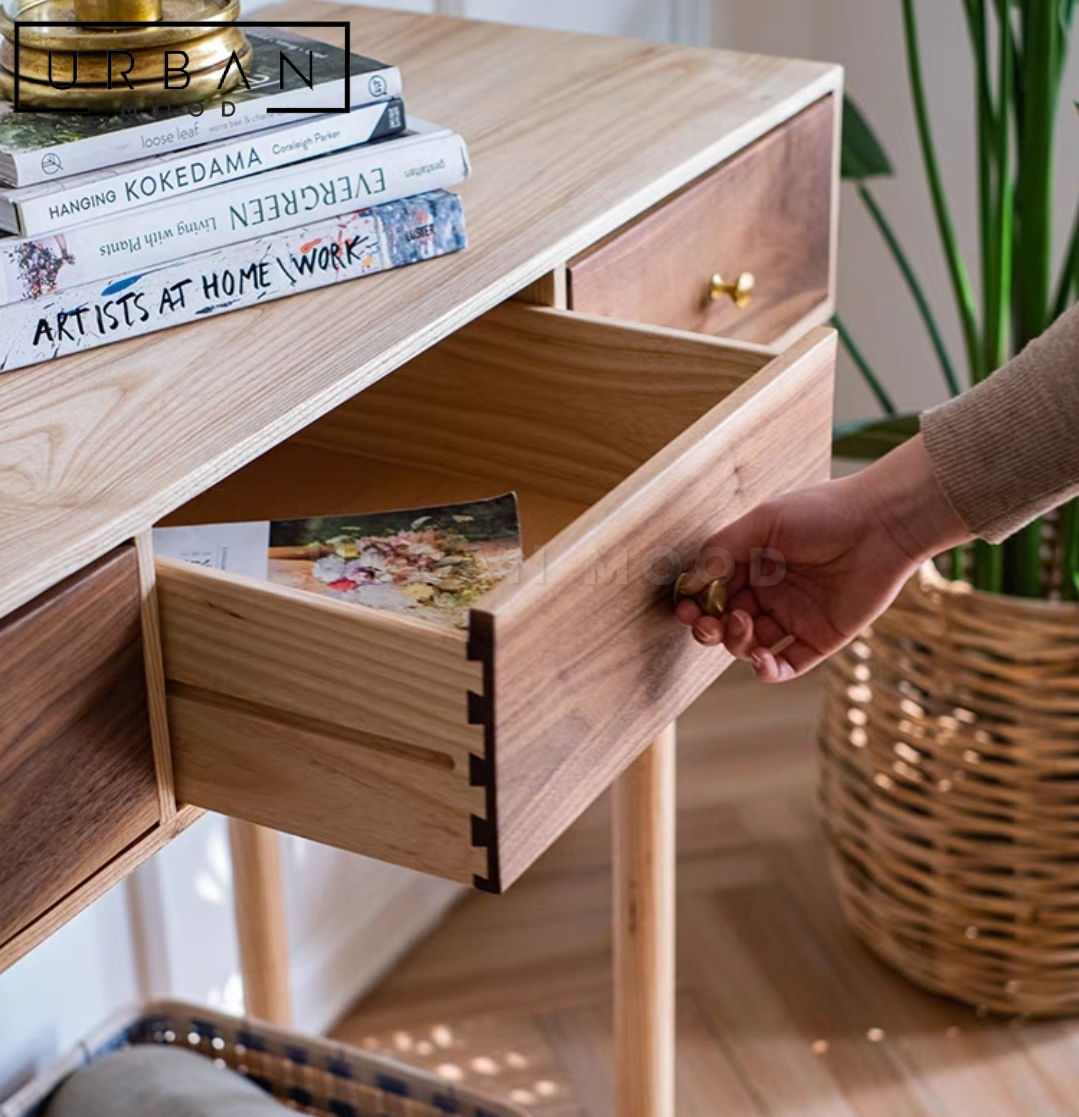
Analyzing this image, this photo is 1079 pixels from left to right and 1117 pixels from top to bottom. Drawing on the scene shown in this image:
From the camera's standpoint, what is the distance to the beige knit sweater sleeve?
88 centimetres

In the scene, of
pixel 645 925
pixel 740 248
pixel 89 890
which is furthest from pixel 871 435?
pixel 89 890

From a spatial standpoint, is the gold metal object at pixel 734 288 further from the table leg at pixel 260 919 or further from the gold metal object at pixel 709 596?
the table leg at pixel 260 919

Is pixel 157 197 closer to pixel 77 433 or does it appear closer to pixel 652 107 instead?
pixel 77 433

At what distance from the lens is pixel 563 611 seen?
73 cm

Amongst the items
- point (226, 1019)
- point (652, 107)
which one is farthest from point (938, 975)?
point (652, 107)

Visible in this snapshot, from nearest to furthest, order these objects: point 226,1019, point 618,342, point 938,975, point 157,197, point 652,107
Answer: point 157,197 → point 618,342 → point 652,107 → point 226,1019 → point 938,975

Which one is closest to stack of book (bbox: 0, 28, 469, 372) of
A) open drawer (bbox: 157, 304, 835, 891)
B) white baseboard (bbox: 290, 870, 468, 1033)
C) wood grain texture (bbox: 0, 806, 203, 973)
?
open drawer (bbox: 157, 304, 835, 891)

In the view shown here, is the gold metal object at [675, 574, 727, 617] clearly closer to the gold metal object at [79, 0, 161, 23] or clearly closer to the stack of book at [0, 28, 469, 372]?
the stack of book at [0, 28, 469, 372]

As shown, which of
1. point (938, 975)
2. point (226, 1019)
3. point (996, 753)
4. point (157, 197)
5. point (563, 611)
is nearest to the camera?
point (563, 611)

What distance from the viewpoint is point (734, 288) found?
1.15 metres

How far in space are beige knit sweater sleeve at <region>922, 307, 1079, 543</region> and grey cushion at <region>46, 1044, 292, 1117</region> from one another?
70cm

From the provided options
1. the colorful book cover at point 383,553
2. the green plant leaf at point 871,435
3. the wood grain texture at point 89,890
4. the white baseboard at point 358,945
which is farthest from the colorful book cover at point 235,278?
the white baseboard at point 358,945

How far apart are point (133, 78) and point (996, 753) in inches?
37.8

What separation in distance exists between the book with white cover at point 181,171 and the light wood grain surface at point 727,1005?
0.99 metres
